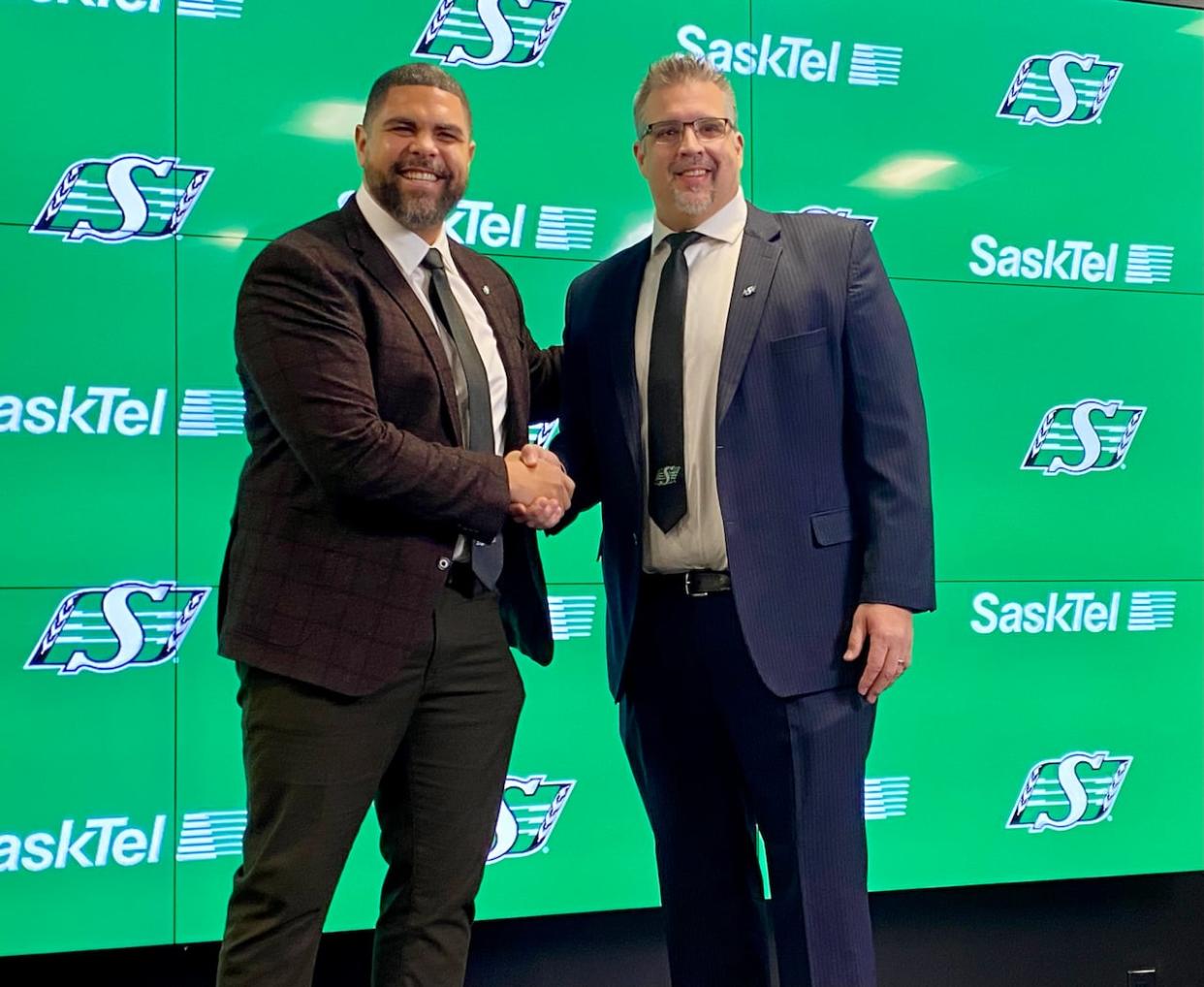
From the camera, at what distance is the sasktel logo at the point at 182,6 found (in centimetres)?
293

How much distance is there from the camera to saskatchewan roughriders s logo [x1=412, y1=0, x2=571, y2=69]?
317 centimetres

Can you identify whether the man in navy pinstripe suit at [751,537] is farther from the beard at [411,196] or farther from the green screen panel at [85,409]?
the green screen panel at [85,409]

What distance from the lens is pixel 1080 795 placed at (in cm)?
354

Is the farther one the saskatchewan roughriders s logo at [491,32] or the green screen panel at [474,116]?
the saskatchewan roughriders s logo at [491,32]

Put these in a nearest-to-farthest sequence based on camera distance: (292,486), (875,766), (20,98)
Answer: (292,486)
(20,98)
(875,766)

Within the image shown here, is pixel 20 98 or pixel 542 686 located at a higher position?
pixel 20 98

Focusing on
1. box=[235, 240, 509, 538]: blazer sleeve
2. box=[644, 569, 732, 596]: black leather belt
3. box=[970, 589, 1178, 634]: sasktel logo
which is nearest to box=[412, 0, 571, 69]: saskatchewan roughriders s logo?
box=[235, 240, 509, 538]: blazer sleeve

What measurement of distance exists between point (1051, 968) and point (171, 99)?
3208mm

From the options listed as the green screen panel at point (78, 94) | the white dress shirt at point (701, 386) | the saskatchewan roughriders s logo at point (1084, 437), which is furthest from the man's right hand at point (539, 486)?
the saskatchewan roughriders s logo at point (1084, 437)

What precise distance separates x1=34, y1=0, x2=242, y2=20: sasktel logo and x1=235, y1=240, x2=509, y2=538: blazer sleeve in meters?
1.27

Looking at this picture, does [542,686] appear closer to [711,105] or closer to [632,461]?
[632,461]

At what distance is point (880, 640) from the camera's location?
214 centimetres

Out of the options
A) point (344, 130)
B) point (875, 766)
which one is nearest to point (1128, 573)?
point (875, 766)

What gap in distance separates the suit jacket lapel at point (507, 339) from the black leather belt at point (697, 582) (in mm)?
353
